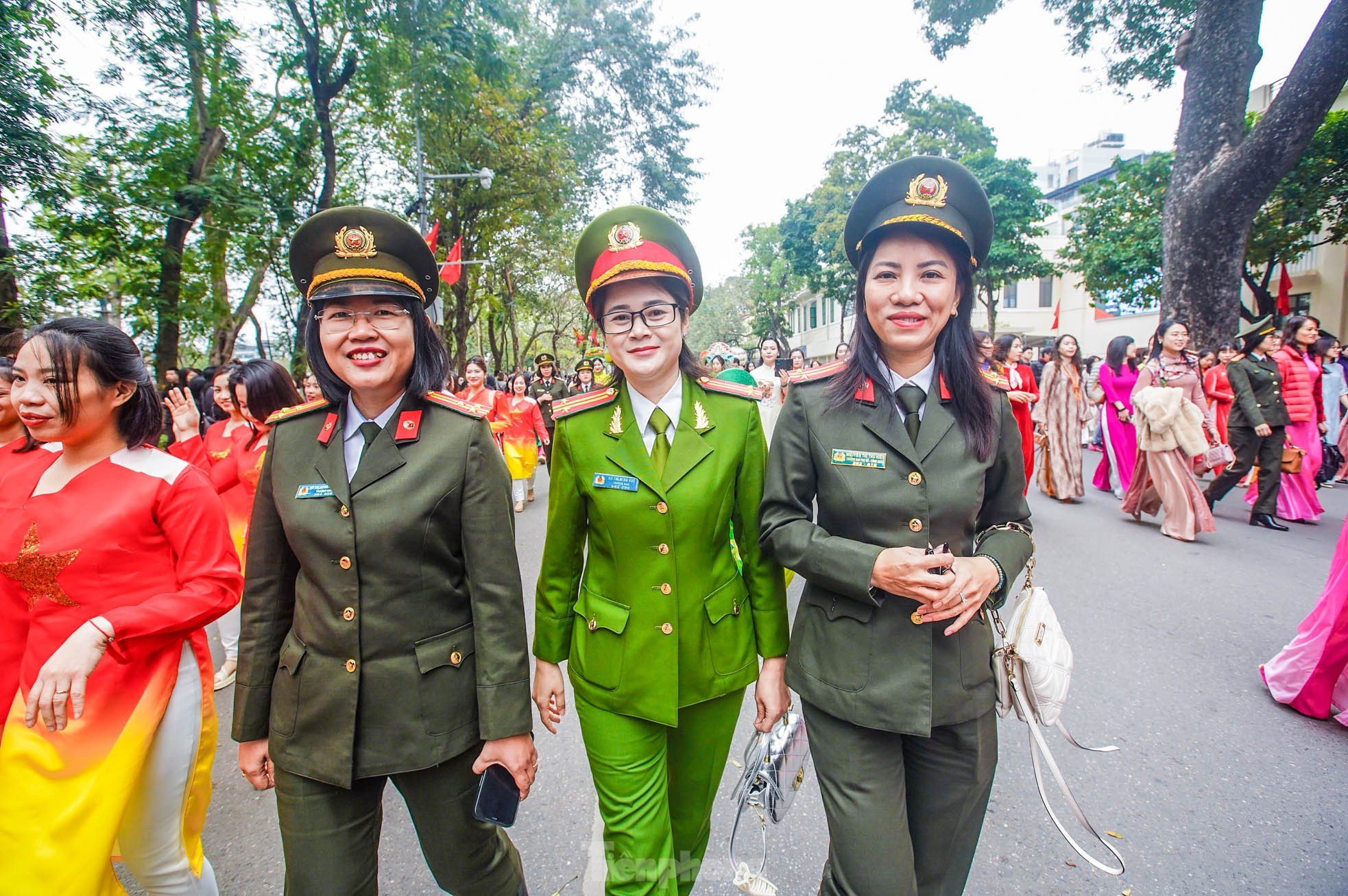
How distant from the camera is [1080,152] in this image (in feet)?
162

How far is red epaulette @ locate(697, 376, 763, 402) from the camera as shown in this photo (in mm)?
2086

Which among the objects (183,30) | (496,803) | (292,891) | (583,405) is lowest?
(292,891)

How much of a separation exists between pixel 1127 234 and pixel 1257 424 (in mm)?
17783

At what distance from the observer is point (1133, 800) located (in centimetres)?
287

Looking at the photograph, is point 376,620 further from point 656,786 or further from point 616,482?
point 656,786

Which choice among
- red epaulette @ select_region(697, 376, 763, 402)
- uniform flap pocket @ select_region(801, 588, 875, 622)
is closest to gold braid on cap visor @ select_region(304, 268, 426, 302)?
red epaulette @ select_region(697, 376, 763, 402)

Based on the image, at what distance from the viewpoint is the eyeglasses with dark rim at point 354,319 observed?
5.96 feet

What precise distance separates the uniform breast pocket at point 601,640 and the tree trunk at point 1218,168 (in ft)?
38.8

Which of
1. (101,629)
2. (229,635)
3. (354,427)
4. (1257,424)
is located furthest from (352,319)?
(1257,424)

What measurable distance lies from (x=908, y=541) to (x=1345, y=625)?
115 inches

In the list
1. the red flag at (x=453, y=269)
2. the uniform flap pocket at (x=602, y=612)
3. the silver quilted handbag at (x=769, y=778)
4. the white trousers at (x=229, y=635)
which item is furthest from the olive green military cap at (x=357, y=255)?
the red flag at (x=453, y=269)

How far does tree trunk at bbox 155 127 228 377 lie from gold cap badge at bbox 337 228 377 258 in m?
11.9

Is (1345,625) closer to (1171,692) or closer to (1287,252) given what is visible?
(1171,692)

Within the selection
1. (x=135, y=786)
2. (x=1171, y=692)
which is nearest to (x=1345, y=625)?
(x=1171, y=692)
